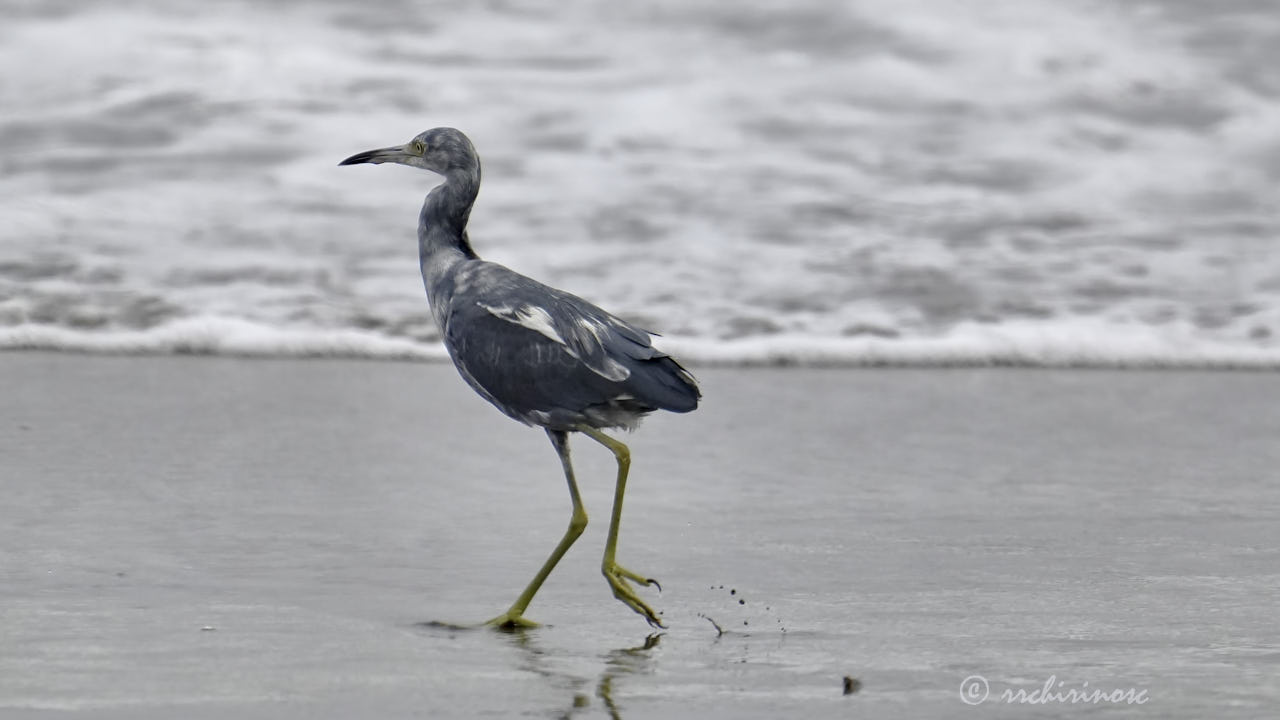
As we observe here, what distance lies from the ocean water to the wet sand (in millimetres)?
664

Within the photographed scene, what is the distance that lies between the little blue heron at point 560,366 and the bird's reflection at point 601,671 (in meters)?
0.17

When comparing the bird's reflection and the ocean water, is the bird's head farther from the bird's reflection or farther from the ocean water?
the ocean water

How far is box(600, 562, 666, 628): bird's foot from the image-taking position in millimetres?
4070

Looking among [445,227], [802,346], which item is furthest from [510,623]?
[802,346]

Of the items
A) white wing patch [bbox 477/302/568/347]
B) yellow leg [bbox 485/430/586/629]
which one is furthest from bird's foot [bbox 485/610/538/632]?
white wing patch [bbox 477/302/568/347]

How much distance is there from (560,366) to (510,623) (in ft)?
2.11

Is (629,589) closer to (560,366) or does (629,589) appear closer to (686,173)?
(560,366)

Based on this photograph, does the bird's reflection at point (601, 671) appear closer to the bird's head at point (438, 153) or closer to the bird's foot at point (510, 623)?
the bird's foot at point (510, 623)

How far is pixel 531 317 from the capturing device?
4.41 meters

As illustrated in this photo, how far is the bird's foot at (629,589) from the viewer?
4.07m

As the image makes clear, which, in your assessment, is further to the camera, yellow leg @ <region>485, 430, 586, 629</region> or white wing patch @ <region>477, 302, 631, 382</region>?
white wing patch @ <region>477, 302, 631, 382</region>

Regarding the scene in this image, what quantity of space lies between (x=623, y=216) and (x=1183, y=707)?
6639 mm

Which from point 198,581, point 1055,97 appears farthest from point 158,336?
point 1055,97

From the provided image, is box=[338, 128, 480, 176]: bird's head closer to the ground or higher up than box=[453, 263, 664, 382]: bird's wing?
higher up
